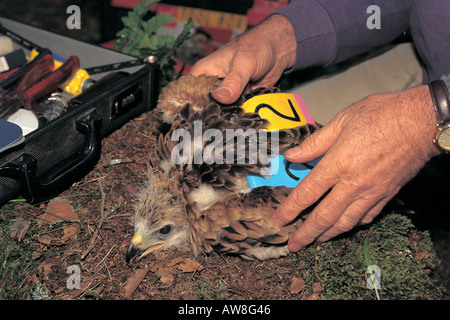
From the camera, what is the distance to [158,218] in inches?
89.0

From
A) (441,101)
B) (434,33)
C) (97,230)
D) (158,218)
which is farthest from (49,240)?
(434,33)

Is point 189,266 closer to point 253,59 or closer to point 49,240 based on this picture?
point 49,240

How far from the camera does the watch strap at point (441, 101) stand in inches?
83.8

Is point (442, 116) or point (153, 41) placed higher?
point (442, 116)

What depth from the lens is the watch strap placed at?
83.8 inches

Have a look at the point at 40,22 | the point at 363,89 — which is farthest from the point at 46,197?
the point at 40,22

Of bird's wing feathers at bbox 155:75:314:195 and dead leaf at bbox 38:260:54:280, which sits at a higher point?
bird's wing feathers at bbox 155:75:314:195

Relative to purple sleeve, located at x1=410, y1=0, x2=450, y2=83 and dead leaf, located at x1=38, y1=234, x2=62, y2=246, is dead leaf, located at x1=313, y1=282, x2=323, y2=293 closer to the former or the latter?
dead leaf, located at x1=38, y1=234, x2=62, y2=246

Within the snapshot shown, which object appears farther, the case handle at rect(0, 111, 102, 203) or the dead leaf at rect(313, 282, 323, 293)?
the case handle at rect(0, 111, 102, 203)

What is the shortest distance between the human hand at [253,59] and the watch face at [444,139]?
1094 mm

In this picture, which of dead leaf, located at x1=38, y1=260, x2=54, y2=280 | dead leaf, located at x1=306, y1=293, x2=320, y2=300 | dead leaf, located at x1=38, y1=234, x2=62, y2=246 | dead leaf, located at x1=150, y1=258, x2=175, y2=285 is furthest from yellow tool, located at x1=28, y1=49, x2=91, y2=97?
dead leaf, located at x1=306, y1=293, x2=320, y2=300

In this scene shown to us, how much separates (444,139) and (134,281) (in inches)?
70.0

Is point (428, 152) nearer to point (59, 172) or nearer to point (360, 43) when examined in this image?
point (360, 43)

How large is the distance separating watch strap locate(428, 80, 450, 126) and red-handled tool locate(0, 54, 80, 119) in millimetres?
2418
